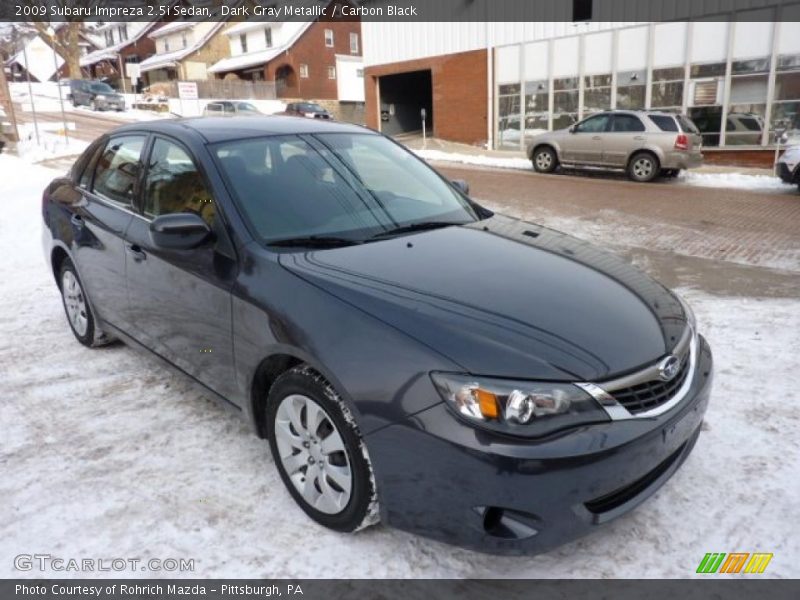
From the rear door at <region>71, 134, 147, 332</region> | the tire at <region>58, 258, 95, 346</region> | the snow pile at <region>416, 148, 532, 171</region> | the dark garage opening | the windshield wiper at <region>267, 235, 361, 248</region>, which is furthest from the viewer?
the dark garage opening

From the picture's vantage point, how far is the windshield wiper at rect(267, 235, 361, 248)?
2.98 m

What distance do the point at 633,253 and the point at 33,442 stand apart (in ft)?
22.3

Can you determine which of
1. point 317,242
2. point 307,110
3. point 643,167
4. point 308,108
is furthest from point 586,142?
point 308,108

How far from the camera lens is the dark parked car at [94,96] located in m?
39.2

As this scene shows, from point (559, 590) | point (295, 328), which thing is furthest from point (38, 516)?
point (559, 590)

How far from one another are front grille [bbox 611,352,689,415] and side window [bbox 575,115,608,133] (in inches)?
557

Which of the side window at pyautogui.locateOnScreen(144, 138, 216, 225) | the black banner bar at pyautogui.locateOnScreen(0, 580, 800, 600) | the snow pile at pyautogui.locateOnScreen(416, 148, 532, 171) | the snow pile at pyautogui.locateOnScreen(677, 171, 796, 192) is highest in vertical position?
the side window at pyautogui.locateOnScreen(144, 138, 216, 225)

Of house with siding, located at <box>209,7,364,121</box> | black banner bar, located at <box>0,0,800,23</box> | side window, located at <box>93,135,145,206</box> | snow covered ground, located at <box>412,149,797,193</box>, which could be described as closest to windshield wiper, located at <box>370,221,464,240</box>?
side window, located at <box>93,135,145,206</box>

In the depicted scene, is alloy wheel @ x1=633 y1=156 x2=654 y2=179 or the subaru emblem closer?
the subaru emblem

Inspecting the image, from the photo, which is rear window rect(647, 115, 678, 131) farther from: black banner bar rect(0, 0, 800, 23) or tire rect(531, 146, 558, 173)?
black banner bar rect(0, 0, 800, 23)

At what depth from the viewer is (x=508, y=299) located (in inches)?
103

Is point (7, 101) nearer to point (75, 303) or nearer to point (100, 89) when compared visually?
point (75, 303)

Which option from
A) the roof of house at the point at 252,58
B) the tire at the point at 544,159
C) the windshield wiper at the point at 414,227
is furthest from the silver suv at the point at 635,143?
the roof of house at the point at 252,58

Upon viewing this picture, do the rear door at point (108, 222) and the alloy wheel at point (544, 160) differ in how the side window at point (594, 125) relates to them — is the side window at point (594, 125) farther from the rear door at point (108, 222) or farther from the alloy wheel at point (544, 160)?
the rear door at point (108, 222)
